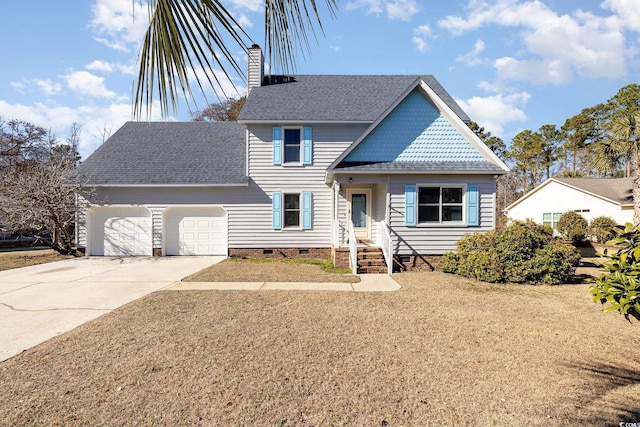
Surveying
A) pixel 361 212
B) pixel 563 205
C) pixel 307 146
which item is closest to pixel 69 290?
pixel 307 146

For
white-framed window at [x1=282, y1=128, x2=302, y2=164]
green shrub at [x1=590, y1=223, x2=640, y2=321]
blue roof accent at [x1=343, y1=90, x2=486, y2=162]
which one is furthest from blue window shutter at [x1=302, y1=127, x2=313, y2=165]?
green shrub at [x1=590, y1=223, x2=640, y2=321]

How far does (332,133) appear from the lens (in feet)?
47.5

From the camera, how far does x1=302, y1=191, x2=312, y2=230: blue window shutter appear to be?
1433cm

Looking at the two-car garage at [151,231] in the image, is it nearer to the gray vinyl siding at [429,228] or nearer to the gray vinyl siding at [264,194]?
the gray vinyl siding at [264,194]

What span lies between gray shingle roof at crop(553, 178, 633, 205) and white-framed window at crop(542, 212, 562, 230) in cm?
228

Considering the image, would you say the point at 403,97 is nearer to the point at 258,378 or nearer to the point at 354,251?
the point at 354,251

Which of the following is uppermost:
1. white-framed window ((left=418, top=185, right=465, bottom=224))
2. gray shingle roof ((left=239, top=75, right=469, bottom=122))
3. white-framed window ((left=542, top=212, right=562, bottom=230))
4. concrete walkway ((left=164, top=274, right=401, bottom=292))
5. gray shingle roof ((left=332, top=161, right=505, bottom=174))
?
gray shingle roof ((left=239, top=75, right=469, bottom=122))

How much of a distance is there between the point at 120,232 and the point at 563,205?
2693 cm

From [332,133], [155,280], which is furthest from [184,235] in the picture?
[332,133]

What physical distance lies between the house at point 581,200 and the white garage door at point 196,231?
22.1 meters

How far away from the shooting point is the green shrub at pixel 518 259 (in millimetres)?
9492

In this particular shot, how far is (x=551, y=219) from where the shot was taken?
78.1ft

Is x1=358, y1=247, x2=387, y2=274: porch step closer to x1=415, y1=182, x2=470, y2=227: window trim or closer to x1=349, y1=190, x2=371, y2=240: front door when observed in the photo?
x1=415, y1=182, x2=470, y2=227: window trim

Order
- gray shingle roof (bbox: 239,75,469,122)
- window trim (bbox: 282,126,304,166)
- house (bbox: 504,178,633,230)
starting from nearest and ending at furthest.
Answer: gray shingle roof (bbox: 239,75,469,122) < window trim (bbox: 282,126,304,166) < house (bbox: 504,178,633,230)
